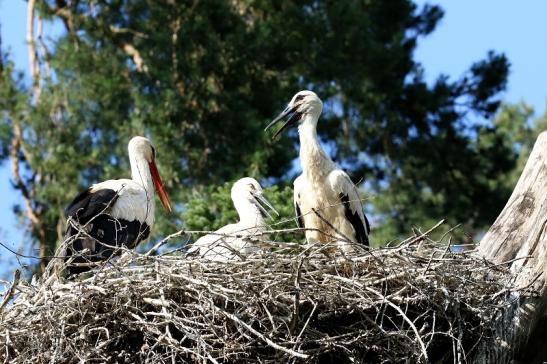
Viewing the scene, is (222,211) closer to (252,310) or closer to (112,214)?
(112,214)

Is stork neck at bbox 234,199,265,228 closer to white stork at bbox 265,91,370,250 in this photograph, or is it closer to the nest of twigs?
white stork at bbox 265,91,370,250

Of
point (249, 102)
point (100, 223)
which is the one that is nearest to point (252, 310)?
point (100, 223)

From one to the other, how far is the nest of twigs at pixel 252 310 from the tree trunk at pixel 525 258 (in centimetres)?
30

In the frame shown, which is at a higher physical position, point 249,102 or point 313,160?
point 249,102

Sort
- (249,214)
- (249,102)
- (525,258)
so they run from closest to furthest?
(525,258) → (249,214) → (249,102)

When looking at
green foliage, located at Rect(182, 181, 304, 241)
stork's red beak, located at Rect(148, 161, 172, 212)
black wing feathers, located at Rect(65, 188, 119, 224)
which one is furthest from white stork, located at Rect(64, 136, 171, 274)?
green foliage, located at Rect(182, 181, 304, 241)

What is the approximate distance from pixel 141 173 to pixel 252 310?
408 centimetres

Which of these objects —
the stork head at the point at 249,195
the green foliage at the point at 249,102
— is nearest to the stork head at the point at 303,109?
the stork head at the point at 249,195

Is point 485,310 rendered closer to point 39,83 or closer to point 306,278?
point 306,278

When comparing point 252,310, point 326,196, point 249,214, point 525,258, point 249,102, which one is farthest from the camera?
point 249,102

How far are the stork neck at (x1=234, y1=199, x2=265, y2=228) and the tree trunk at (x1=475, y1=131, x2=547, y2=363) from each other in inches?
74.5

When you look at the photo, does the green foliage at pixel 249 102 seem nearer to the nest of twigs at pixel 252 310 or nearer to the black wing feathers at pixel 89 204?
the black wing feathers at pixel 89 204

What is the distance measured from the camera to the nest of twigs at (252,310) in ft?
24.8

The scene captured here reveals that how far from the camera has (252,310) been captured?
758cm
